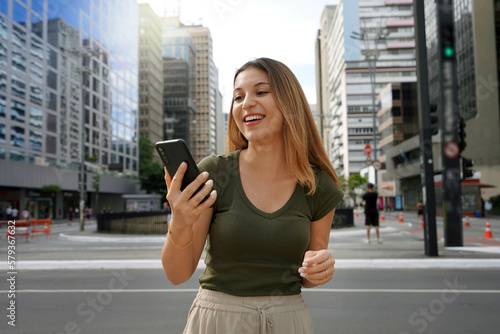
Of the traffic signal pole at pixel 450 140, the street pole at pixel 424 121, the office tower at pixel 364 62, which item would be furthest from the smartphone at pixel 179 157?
the office tower at pixel 364 62

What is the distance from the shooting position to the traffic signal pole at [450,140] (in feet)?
37.8

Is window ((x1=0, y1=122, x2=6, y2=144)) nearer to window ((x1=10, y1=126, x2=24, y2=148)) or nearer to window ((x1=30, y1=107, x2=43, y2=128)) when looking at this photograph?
window ((x1=10, y1=126, x2=24, y2=148))

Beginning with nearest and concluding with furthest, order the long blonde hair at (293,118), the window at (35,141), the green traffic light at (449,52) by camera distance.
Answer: the long blonde hair at (293,118) < the green traffic light at (449,52) < the window at (35,141)

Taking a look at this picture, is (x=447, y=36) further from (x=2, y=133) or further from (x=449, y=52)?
(x=2, y=133)

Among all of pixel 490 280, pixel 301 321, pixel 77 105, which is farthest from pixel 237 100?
pixel 77 105

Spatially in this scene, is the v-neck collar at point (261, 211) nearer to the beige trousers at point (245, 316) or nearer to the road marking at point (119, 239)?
the beige trousers at point (245, 316)

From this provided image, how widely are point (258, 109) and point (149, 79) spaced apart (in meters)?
108

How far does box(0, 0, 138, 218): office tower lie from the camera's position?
40000 mm

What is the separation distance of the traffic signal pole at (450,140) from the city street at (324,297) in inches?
101

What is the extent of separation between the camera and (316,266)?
152 centimetres

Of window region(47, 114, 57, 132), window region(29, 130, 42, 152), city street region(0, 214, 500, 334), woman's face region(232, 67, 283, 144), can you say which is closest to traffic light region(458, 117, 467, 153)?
city street region(0, 214, 500, 334)

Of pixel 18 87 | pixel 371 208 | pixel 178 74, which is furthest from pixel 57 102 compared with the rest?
pixel 178 74

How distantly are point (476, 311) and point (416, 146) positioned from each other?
5636cm

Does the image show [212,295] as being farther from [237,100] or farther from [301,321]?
[237,100]
